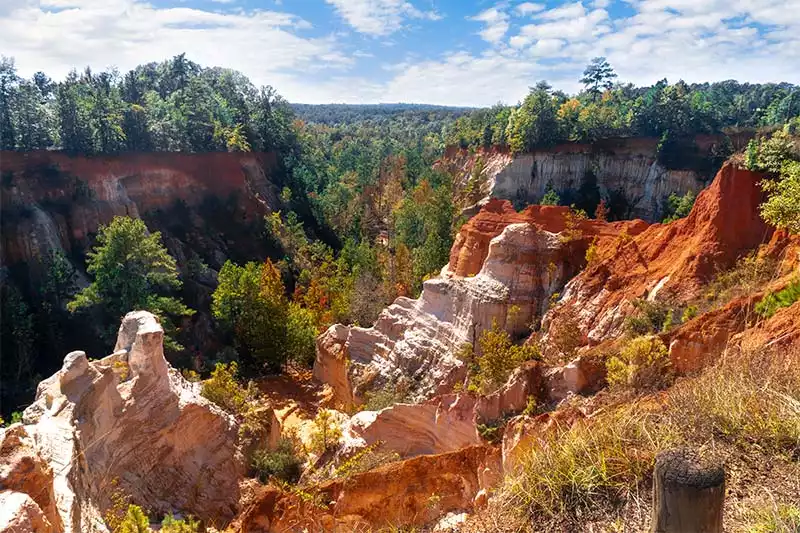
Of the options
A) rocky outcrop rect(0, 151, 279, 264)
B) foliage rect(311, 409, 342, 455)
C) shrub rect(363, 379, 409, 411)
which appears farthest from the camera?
rocky outcrop rect(0, 151, 279, 264)

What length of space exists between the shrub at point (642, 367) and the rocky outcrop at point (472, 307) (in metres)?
7.75

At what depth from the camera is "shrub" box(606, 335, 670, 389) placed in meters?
10.5

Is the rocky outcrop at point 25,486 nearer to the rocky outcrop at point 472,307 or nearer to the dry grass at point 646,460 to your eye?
the dry grass at point 646,460

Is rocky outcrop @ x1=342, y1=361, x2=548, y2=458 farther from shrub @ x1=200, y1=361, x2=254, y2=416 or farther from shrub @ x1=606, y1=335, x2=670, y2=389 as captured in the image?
shrub @ x1=200, y1=361, x2=254, y2=416

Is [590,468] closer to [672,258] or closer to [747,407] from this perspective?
[747,407]

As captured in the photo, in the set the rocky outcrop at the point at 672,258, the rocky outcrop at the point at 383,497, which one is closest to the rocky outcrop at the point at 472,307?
the rocky outcrop at the point at 672,258

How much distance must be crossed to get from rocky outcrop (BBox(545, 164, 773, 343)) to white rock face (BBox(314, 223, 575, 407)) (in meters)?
1.17

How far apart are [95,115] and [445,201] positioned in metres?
22.5

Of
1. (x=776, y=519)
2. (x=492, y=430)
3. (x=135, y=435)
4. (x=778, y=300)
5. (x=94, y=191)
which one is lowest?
(x=135, y=435)

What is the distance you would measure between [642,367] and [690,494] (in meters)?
7.43

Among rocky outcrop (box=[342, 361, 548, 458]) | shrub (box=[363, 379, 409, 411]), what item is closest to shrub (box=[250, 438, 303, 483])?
rocky outcrop (box=[342, 361, 548, 458])

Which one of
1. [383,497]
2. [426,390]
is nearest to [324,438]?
[383,497]

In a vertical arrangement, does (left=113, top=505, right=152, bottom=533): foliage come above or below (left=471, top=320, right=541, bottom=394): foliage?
above

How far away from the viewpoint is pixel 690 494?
3729 millimetres
